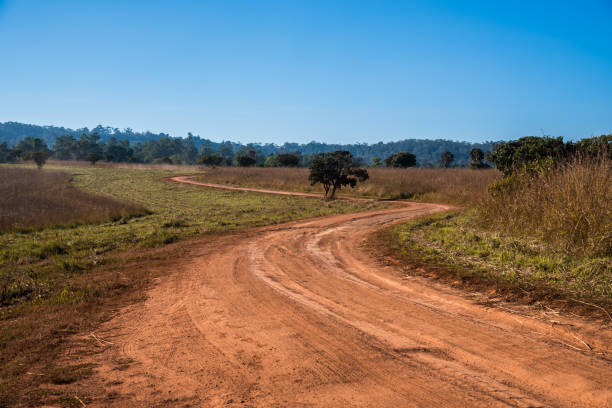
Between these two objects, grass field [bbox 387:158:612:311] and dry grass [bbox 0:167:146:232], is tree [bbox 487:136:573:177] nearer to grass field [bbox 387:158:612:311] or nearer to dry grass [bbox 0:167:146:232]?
grass field [bbox 387:158:612:311]

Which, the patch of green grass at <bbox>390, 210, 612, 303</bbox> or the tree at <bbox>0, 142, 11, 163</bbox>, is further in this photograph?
the tree at <bbox>0, 142, 11, 163</bbox>

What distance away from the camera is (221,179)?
52.8 metres

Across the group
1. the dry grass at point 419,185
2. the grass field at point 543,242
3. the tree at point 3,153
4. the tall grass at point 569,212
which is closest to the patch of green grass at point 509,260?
the grass field at point 543,242

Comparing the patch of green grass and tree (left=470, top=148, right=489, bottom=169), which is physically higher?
tree (left=470, top=148, right=489, bottom=169)

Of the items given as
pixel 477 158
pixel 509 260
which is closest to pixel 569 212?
pixel 509 260

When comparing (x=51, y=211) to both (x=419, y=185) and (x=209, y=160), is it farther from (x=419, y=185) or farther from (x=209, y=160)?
(x=209, y=160)

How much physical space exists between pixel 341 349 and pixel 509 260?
567 centimetres

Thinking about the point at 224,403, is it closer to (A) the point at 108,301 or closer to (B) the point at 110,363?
(B) the point at 110,363

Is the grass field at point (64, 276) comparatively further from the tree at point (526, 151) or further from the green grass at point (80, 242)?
the tree at point (526, 151)

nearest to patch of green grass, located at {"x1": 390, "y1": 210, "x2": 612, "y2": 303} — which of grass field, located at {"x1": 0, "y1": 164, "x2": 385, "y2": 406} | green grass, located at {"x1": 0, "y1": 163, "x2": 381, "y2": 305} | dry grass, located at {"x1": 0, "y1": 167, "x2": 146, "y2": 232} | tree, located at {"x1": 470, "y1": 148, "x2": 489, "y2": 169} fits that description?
grass field, located at {"x1": 0, "y1": 164, "x2": 385, "y2": 406}

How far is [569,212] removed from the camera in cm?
910

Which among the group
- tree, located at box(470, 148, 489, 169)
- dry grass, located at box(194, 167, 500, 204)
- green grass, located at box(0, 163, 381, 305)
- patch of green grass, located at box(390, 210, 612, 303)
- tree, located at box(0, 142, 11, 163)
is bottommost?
green grass, located at box(0, 163, 381, 305)

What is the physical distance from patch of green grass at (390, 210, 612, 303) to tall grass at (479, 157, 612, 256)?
38cm

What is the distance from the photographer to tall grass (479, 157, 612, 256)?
8.46m
